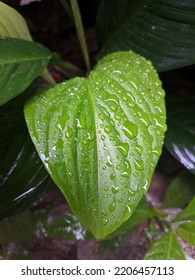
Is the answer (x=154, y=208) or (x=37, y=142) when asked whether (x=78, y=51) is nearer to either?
(x=154, y=208)

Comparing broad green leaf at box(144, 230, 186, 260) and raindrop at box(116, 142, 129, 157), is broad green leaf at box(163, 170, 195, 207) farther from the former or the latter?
raindrop at box(116, 142, 129, 157)

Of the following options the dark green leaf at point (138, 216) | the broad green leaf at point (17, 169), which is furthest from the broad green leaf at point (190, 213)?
the broad green leaf at point (17, 169)

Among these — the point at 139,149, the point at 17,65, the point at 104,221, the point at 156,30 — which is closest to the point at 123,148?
the point at 139,149

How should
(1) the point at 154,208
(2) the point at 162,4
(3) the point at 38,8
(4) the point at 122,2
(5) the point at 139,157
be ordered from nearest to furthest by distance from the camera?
(5) the point at 139,157 < (2) the point at 162,4 < (4) the point at 122,2 < (1) the point at 154,208 < (3) the point at 38,8

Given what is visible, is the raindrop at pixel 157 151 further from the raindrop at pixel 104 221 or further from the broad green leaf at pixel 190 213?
the broad green leaf at pixel 190 213

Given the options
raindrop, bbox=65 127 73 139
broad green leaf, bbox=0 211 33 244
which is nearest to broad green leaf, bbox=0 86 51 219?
broad green leaf, bbox=0 211 33 244
